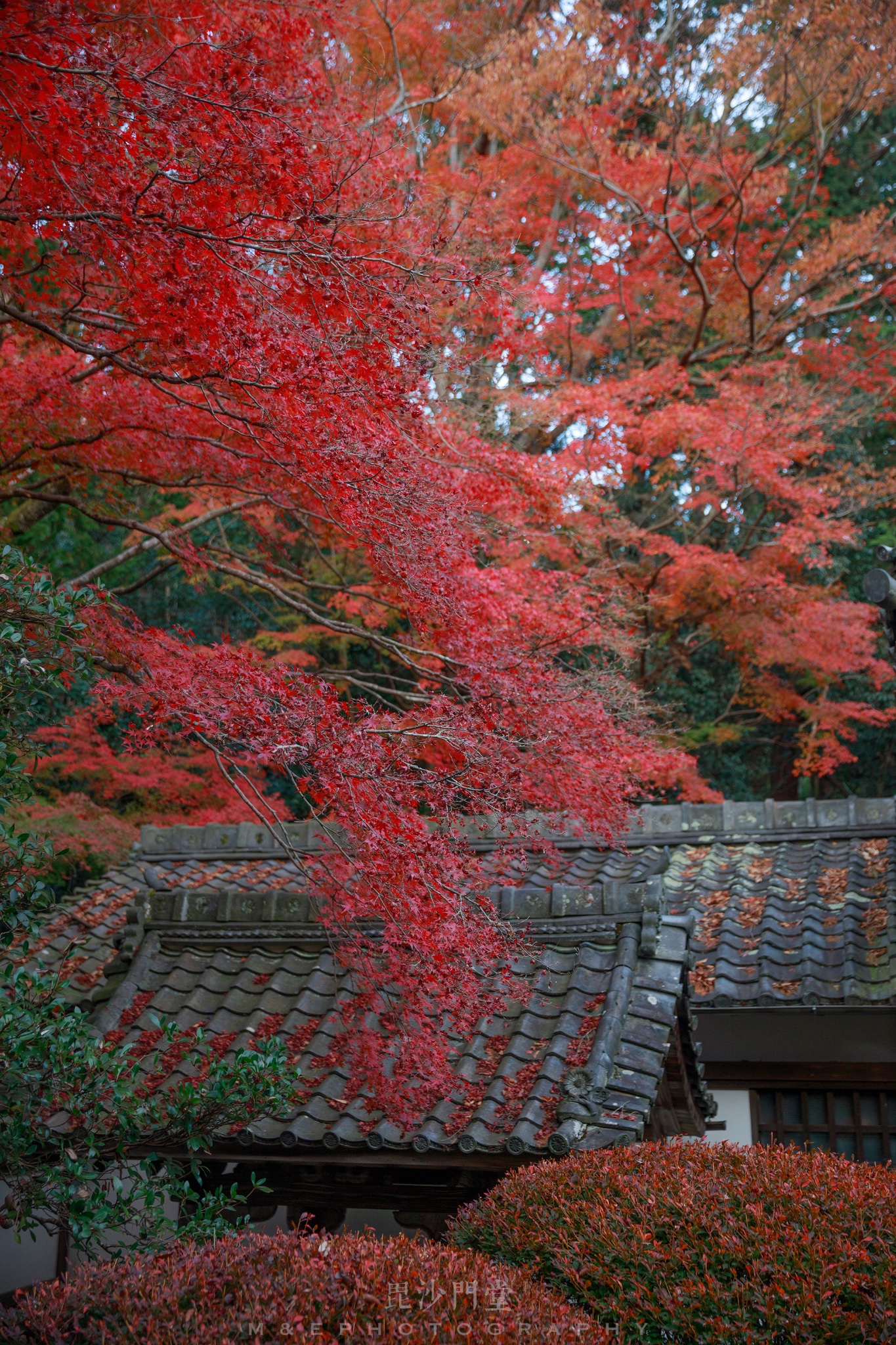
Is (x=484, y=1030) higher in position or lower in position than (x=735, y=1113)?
higher

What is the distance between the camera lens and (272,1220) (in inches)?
232

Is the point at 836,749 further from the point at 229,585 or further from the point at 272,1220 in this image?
the point at 272,1220

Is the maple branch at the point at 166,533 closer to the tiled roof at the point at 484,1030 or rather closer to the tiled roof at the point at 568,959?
the tiled roof at the point at 568,959

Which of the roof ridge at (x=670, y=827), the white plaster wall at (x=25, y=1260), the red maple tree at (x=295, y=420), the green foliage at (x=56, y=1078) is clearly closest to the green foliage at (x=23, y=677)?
the green foliage at (x=56, y=1078)

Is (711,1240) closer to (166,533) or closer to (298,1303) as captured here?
(298,1303)

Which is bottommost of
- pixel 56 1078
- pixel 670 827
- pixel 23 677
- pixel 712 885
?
pixel 56 1078

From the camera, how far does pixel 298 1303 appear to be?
2643mm

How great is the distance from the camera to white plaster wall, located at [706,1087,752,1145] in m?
7.69


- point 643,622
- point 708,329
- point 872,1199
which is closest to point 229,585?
point 643,622

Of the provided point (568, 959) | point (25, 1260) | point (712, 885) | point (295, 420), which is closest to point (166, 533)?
point (295, 420)

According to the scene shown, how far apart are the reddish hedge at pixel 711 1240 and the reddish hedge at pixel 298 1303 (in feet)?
0.95

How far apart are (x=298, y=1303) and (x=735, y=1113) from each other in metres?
5.92

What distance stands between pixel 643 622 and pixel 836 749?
3.91 meters

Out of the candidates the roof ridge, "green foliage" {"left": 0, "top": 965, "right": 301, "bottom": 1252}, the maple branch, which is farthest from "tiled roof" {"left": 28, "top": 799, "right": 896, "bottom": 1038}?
the maple branch
